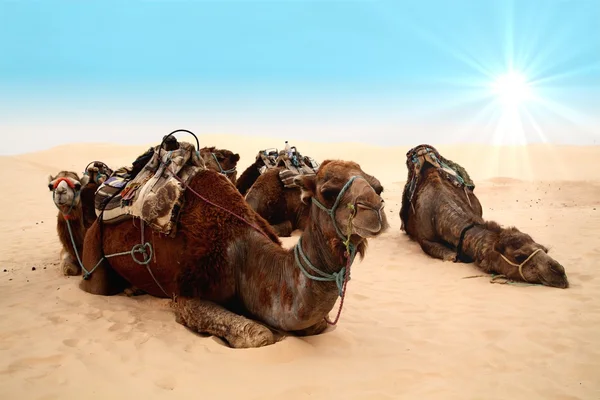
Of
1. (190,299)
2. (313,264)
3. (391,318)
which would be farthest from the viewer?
(391,318)

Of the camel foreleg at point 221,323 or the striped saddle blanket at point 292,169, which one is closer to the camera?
the camel foreleg at point 221,323

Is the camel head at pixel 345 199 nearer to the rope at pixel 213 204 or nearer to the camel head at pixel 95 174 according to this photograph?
the rope at pixel 213 204

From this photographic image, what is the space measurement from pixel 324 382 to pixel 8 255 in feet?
23.4

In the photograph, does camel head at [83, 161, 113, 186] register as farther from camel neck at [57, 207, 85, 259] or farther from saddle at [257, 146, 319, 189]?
saddle at [257, 146, 319, 189]

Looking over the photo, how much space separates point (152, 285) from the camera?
4805 millimetres

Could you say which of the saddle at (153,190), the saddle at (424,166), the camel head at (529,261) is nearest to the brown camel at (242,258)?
the saddle at (153,190)

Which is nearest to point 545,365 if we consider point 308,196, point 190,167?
point 308,196

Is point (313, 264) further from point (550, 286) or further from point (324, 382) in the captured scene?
point (550, 286)

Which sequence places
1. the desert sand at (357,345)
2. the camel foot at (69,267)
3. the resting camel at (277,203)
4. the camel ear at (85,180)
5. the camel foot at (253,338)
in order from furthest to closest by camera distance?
the resting camel at (277,203), the camel ear at (85,180), the camel foot at (69,267), the camel foot at (253,338), the desert sand at (357,345)

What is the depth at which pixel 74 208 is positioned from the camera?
600cm

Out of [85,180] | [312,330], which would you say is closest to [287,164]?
[85,180]

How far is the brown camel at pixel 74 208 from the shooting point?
5.82 metres

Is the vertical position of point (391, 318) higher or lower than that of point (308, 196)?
lower

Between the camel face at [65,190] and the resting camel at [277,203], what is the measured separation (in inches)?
140
